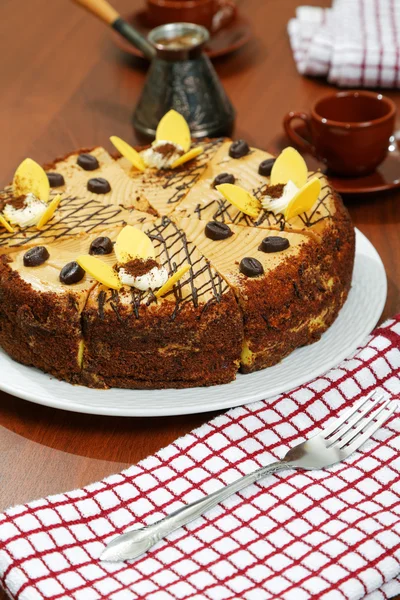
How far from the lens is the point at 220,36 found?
11.9 feet

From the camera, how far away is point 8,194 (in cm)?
238

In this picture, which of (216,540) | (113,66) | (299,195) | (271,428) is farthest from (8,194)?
(113,66)

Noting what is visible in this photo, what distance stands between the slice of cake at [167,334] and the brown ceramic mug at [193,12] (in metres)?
1.81

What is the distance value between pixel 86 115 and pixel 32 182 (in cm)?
104

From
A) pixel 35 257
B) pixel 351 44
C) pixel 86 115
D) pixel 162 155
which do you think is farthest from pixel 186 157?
pixel 351 44

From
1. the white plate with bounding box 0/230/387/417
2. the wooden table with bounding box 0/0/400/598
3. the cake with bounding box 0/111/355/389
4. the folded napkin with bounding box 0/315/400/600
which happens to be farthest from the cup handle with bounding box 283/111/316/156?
the folded napkin with bounding box 0/315/400/600

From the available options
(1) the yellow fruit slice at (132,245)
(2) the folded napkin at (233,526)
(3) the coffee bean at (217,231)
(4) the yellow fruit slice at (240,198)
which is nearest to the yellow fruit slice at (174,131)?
(4) the yellow fruit slice at (240,198)

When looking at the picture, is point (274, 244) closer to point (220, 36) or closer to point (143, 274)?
point (143, 274)

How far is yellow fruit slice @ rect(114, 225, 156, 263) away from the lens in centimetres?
200

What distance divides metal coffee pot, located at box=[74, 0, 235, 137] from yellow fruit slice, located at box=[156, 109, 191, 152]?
0.36 meters

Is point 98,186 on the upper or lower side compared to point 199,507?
upper

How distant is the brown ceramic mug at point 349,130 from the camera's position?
105 inches

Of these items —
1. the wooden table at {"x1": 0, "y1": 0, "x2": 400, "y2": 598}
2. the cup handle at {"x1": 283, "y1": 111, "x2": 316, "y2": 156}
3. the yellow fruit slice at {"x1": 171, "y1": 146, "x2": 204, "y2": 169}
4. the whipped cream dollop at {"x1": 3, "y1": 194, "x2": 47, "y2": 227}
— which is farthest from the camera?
Result: the cup handle at {"x1": 283, "y1": 111, "x2": 316, "y2": 156}

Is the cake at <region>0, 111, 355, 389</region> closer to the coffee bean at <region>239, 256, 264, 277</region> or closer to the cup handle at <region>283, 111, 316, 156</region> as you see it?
the coffee bean at <region>239, 256, 264, 277</region>
